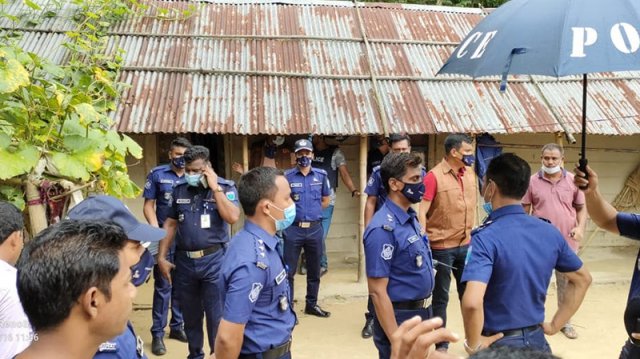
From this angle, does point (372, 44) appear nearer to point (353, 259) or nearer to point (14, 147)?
point (353, 259)

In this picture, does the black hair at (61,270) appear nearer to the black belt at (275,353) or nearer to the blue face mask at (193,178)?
the black belt at (275,353)

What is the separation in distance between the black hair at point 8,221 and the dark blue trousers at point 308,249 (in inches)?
135

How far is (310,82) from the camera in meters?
6.81

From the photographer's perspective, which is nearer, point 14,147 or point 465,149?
point 14,147

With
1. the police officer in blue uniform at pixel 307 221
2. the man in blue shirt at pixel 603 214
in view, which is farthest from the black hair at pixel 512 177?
the police officer in blue uniform at pixel 307 221

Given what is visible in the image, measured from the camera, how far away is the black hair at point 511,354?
3.66ft

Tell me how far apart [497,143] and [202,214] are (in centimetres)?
482

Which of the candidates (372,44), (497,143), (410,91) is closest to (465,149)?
(410,91)

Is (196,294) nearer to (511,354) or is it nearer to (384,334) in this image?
(384,334)

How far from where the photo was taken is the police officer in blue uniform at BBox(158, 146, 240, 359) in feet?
14.3

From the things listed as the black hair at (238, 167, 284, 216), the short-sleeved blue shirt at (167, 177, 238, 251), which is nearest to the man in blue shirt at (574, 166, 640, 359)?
the black hair at (238, 167, 284, 216)

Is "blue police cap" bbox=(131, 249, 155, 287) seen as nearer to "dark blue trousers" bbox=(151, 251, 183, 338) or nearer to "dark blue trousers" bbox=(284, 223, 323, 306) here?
"dark blue trousers" bbox=(151, 251, 183, 338)

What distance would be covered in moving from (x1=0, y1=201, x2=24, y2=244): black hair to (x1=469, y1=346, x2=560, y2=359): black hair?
2.37 metres

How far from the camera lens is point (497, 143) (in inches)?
288
